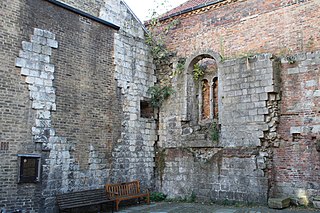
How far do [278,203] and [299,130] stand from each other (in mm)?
2079

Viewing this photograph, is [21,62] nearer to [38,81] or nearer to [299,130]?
[38,81]

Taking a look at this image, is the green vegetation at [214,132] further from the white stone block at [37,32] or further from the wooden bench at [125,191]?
the white stone block at [37,32]

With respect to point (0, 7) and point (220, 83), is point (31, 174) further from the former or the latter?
point (220, 83)

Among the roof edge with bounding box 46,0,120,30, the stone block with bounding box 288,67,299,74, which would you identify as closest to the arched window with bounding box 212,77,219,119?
the stone block with bounding box 288,67,299,74

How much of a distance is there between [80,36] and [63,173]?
408 cm

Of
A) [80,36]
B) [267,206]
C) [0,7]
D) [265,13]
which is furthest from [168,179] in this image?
[0,7]

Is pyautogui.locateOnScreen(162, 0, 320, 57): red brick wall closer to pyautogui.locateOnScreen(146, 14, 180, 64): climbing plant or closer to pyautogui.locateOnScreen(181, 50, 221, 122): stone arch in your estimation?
pyautogui.locateOnScreen(146, 14, 180, 64): climbing plant

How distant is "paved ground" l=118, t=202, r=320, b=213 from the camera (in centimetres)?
893

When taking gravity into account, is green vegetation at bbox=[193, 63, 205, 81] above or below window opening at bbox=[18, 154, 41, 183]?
above

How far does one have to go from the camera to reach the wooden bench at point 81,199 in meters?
9.02

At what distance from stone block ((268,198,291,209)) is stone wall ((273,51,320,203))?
0.38 m

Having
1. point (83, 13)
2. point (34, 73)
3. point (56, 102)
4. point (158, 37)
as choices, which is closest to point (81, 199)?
point (56, 102)

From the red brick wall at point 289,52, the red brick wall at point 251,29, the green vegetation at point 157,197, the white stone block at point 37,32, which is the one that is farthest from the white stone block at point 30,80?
the red brick wall at point 289,52

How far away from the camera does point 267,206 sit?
369 inches
